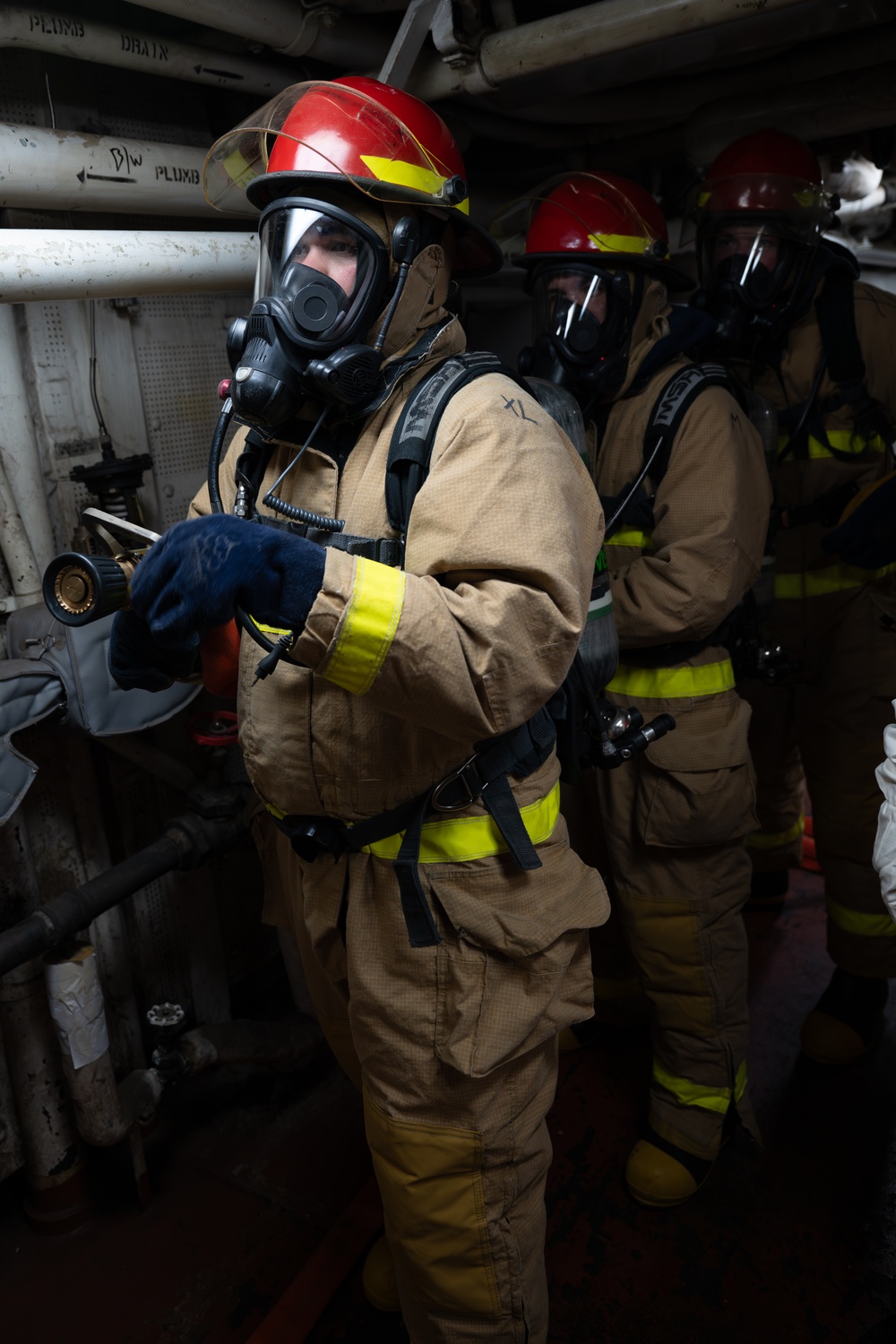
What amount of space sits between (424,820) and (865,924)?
192 cm

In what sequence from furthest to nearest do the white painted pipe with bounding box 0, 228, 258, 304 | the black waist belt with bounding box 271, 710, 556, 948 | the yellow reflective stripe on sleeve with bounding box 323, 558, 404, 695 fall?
the white painted pipe with bounding box 0, 228, 258, 304
the black waist belt with bounding box 271, 710, 556, 948
the yellow reflective stripe on sleeve with bounding box 323, 558, 404, 695

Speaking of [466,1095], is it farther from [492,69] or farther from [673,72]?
[673,72]

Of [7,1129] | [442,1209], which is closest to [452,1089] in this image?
[442,1209]

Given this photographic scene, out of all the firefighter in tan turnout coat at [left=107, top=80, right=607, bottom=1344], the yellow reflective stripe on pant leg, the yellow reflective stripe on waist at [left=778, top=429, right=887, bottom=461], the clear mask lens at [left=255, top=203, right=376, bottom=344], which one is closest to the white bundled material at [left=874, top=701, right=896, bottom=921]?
the firefighter in tan turnout coat at [left=107, top=80, right=607, bottom=1344]

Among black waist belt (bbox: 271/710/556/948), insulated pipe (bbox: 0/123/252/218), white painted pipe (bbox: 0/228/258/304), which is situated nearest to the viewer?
black waist belt (bbox: 271/710/556/948)

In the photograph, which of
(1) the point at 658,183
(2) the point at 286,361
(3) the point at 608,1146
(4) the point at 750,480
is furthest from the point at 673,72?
(3) the point at 608,1146

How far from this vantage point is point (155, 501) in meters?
2.74

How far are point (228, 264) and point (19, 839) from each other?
149cm

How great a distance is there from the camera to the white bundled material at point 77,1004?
7.72 feet

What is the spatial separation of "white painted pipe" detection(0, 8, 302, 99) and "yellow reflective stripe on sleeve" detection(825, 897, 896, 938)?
289 cm

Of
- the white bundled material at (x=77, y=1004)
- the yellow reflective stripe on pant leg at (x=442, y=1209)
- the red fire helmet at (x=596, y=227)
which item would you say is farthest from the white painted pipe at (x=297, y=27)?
the yellow reflective stripe on pant leg at (x=442, y=1209)

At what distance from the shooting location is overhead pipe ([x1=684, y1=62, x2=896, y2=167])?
9.56 feet

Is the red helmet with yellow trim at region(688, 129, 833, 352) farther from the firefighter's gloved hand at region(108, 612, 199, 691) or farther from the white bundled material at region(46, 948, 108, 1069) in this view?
the white bundled material at region(46, 948, 108, 1069)

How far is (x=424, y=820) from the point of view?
5.51ft
